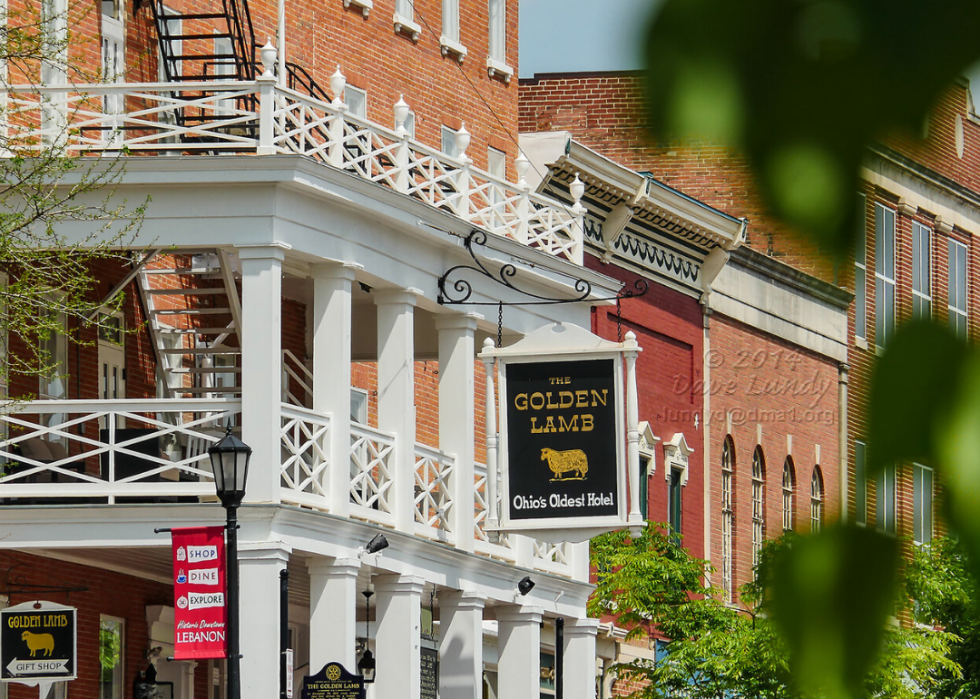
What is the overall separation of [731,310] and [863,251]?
106ft

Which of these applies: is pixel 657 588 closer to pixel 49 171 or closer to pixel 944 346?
pixel 49 171

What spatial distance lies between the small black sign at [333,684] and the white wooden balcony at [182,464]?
1.56 metres

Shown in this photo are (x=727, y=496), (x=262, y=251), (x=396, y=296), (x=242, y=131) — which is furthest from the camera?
(x=727, y=496)

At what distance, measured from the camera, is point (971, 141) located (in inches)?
51.8

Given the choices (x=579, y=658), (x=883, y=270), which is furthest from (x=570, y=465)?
(x=883, y=270)

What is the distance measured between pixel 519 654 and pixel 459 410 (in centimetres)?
330

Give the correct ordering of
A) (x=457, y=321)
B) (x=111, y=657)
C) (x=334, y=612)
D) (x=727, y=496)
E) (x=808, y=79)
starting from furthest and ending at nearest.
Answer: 1. (x=727, y=496)
2. (x=457, y=321)
3. (x=111, y=657)
4. (x=334, y=612)
5. (x=808, y=79)

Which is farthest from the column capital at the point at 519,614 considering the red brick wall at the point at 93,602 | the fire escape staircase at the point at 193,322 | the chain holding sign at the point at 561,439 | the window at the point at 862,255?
the window at the point at 862,255

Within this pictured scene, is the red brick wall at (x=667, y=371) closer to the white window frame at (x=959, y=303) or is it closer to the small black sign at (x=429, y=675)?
the small black sign at (x=429, y=675)

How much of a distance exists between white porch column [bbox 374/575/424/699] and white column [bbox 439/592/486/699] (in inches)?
47.5

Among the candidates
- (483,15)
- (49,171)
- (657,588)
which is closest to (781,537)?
(49,171)

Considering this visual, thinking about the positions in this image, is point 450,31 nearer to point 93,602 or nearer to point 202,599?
point 93,602

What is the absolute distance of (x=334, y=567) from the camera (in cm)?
1855

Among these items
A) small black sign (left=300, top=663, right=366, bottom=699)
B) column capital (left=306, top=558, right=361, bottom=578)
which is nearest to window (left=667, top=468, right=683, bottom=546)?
column capital (left=306, top=558, right=361, bottom=578)
